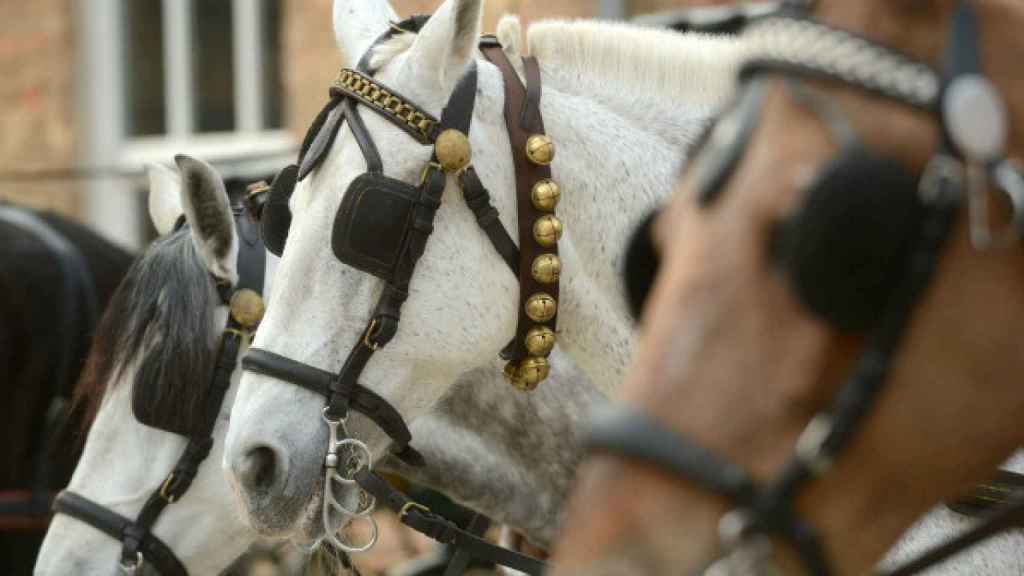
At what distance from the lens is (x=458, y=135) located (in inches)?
83.7

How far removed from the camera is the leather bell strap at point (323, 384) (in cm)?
212

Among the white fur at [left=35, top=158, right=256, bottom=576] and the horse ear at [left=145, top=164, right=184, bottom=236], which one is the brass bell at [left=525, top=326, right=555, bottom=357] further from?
the horse ear at [left=145, top=164, right=184, bottom=236]

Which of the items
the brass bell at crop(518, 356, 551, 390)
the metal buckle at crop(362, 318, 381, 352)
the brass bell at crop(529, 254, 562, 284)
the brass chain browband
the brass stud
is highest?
the brass chain browband

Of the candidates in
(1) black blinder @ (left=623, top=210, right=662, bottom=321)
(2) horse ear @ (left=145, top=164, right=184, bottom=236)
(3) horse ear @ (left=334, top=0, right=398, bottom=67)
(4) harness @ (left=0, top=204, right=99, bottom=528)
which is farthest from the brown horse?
(4) harness @ (left=0, top=204, right=99, bottom=528)

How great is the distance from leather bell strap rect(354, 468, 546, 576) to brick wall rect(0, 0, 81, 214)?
5.53m

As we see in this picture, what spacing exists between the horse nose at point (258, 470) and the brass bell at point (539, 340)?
1.31ft

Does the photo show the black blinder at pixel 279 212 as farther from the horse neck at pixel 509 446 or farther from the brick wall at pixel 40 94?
the brick wall at pixel 40 94

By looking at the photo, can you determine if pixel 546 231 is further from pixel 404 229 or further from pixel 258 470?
pixel 258 470

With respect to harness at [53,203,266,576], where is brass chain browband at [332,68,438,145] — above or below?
above

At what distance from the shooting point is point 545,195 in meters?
2.13

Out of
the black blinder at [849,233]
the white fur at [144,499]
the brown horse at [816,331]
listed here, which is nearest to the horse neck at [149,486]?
the white fur at [144,499]

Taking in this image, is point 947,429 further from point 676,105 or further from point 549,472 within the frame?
point 549,472

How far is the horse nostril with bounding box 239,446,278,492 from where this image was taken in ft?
6.92

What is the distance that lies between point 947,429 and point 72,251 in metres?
3.26
